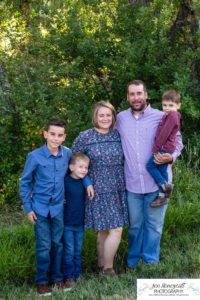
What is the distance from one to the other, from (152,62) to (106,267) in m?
3.70

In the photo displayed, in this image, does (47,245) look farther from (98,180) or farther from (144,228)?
(144,228)

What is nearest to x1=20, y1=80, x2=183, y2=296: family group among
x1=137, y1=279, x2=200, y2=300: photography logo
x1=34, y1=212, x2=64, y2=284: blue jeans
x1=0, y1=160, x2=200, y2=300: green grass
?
x1=34, y1=212, x2=64, y2=284: blue jeans

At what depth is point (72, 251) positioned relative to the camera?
16.2 feet

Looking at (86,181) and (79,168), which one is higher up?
(79,168)

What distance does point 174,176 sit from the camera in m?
7.30

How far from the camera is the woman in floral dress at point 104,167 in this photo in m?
4.87

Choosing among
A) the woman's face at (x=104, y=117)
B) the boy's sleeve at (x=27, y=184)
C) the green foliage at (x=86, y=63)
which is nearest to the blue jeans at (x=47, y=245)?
the boy's sleeve at (x=27, y=184)

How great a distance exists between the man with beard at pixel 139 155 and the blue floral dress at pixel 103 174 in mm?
115

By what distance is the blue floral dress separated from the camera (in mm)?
4875

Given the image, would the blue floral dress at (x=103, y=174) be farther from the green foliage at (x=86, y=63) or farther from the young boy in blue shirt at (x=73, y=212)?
the green foliage at (x=86, y=63)

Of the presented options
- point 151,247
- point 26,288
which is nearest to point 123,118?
point 151,247

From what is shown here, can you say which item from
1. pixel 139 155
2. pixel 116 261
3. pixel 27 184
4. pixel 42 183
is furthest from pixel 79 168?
pixel 116 261

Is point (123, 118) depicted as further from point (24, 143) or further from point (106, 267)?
point (24, 143)

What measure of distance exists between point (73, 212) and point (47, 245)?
0.39 metres
